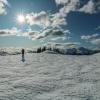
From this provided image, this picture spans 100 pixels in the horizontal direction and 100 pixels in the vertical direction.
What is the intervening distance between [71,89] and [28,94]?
112 inches

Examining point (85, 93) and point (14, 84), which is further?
point (14, 84)

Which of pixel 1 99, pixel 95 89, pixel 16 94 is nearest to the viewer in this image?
pixel 1 99

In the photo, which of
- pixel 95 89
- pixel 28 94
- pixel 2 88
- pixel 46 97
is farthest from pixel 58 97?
pixel 2 88

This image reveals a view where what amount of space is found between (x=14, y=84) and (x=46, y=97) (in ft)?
12.4

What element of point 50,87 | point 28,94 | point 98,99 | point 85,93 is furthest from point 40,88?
point 98,99

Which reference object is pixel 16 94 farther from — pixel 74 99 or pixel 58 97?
pixel 74 99

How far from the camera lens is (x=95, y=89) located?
1362cm

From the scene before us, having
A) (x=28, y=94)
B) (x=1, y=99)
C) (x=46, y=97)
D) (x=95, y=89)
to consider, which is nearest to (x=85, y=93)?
(x=95, y=89)

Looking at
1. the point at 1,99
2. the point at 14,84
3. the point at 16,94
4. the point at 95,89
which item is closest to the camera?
the point at 1,99

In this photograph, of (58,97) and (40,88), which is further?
(40,88)

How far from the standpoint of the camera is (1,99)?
11242mm

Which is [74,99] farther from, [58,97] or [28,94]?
[28,94]

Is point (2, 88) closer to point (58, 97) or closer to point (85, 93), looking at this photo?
point (58, 97)

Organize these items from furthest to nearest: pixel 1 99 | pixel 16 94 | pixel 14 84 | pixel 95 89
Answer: pixel 14 84 < pixel 95 89 < pixel 16 94 < pixel 1 99
